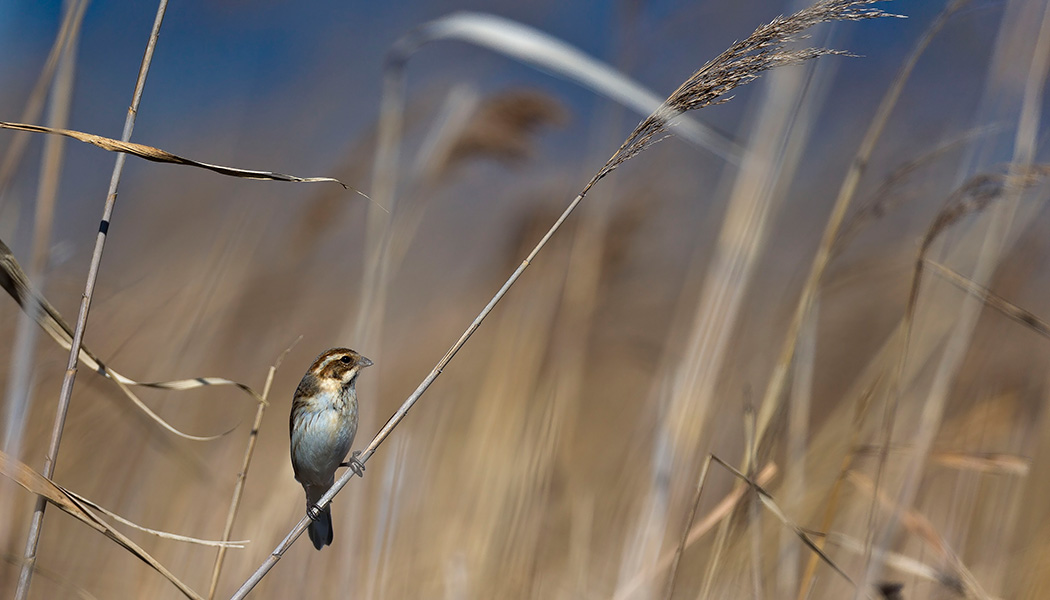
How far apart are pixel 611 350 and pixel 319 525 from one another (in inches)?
68.1

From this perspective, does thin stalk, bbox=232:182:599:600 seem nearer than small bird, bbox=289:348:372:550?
Yes

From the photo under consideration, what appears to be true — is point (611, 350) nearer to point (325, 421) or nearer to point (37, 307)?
→ point (325, 421)

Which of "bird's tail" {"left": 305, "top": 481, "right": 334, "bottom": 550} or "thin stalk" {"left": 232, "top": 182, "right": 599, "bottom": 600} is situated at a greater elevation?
"thin stalk" {"left": 232, "top": 182, "right": 599, "bottom": 600}

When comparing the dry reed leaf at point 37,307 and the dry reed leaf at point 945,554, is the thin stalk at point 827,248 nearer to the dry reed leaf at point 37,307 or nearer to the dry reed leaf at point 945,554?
the dry reed leaf at point 945,554

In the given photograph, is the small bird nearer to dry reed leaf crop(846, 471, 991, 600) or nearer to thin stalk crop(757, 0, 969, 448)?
thin stalk crop(757, 0, 969, 448)

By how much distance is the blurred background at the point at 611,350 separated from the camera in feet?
5.54

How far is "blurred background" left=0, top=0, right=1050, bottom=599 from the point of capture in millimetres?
1688

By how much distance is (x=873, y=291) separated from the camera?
156 inches

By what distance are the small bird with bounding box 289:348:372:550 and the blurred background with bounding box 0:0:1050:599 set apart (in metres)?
0.11

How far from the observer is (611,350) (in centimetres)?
356

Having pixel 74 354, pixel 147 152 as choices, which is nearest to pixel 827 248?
pixel 147 152

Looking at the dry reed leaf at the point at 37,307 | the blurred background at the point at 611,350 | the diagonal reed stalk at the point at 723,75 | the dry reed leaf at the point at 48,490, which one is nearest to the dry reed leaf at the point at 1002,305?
the blurred background at the point at 611,350

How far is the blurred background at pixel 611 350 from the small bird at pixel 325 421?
109mm

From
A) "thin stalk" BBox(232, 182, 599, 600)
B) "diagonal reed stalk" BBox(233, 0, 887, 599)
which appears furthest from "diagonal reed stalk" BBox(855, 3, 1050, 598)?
"thin stalk" BBox(232, 182, 599, 600)
